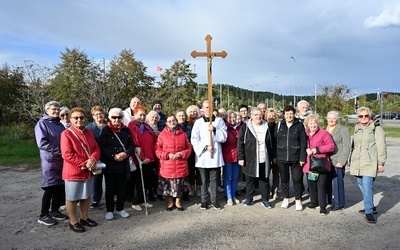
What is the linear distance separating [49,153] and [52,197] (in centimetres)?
86

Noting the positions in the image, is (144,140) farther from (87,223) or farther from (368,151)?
(368,151)


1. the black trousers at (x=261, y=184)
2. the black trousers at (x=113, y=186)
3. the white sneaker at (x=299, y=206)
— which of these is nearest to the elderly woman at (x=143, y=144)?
the black trousers at (x=113, y=186)

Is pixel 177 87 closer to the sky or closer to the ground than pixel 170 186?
closer to the sky

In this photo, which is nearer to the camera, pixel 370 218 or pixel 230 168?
pixel 370 218

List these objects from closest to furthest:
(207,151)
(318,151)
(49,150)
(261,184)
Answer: (49,150)
(318,151)
(207,151)
(261,184)

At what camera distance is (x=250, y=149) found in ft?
19.1

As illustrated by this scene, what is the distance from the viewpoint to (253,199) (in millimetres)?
6410

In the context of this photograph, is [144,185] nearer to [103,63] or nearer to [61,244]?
[61,244]

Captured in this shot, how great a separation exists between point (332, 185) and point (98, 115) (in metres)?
4.61

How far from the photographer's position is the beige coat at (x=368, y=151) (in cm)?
509

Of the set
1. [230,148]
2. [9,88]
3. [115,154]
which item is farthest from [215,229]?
[9,88]

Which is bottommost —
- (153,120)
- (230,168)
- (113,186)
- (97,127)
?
(113,186)

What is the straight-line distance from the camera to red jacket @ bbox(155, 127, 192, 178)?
18.2 ft

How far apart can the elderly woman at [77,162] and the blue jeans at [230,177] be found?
8.41 ft
